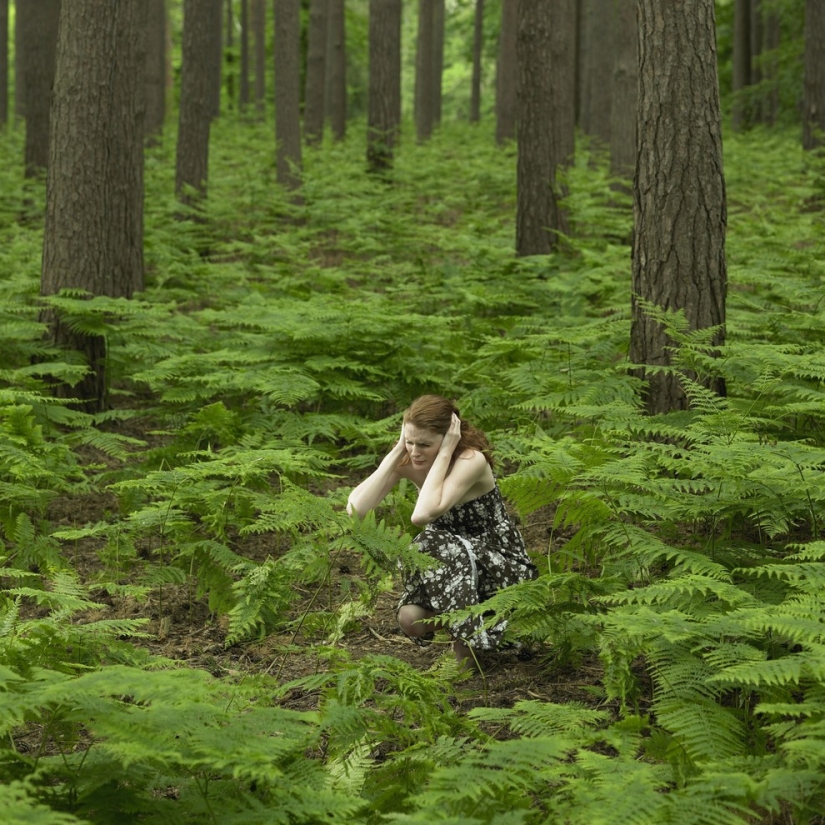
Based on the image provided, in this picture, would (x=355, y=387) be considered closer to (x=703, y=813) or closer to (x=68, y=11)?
(x=68, y=11)

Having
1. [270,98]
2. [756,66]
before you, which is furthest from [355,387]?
[270,98]

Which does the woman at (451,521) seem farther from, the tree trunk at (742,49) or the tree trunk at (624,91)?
the tree trunk at (742,49)

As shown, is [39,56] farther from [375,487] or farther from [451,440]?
[451,440]

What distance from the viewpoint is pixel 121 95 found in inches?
334

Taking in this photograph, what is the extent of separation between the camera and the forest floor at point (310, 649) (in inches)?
171

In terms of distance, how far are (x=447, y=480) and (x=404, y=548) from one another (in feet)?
2.78

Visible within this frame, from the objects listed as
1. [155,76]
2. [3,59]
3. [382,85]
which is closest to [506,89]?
[382,85]

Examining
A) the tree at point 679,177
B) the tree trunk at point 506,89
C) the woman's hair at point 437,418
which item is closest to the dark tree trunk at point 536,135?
the tree at point 679,177

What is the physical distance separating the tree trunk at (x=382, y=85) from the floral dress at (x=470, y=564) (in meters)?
13.3

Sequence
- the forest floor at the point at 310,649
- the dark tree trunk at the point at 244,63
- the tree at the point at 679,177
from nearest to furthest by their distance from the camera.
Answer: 1. the forest floor at the point at 310,649
2. the tree at the point at 679,177
3. the dark tree trunk at the point at 244,63

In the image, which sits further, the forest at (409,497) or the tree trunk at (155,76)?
the tree trunk at (155,76)

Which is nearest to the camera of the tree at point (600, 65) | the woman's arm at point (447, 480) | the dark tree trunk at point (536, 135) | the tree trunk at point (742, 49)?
the woman's arm at point (447, 480)

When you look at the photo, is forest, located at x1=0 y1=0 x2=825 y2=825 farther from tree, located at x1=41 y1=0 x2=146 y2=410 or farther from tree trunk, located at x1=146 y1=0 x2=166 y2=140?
tree trunk, located at x1=146 y1=0 x2=166 y2=140

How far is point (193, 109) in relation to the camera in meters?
14.7
